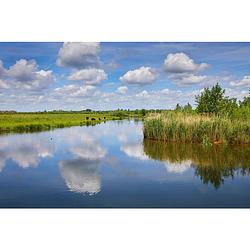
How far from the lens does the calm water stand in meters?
6.98

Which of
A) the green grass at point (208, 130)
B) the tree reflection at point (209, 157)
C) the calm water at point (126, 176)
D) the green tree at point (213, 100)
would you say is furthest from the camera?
the green tree at point (213, 100)

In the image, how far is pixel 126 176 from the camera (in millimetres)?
8953

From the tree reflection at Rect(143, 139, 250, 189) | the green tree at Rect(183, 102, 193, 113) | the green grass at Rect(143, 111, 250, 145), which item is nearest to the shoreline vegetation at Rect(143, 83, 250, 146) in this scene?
the green grass at Rect(143, 111, 250, 145)

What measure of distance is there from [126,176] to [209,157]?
356 cm

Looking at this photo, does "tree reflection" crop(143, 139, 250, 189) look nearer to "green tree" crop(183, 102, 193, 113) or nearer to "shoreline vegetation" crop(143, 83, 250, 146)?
"shoreline vegetation" crop(143, 83, 250, 146)

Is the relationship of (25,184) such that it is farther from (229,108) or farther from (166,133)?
(229,108)

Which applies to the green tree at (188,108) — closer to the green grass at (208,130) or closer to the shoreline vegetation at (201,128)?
the shoreline vegetation at (201,128)

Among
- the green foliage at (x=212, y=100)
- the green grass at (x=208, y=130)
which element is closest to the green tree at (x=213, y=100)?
the green foliage at (x=212, y=100)

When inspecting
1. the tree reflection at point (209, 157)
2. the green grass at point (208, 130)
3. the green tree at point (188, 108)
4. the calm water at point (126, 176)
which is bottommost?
the calm water at point (126, 176)

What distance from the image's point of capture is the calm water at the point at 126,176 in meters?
6.98

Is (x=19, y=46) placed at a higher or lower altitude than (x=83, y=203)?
higher
